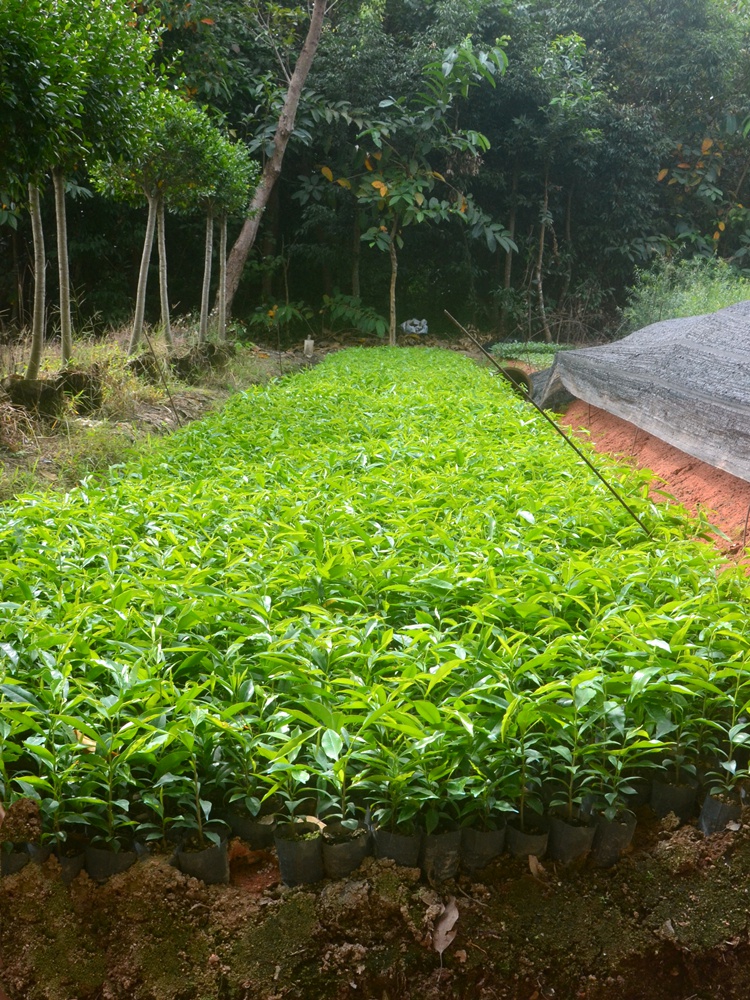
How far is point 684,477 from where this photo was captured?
441 centimetres

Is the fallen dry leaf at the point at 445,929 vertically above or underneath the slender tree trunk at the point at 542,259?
underneath

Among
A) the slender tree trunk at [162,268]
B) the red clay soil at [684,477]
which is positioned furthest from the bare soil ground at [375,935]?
the slender tree trunk at [162,268]

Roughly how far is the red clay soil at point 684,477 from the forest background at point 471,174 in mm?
9300

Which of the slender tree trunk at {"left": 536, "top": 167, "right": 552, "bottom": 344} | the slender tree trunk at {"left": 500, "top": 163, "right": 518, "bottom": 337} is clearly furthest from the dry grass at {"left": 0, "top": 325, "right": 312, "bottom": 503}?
the slender tree trunk at {"left": 500, "top": 163, "right": 518, "bottom": 337}

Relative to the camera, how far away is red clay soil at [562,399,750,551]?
3637mm

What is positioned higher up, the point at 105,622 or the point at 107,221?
the point at 107,221

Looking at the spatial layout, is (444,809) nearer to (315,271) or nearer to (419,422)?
(419,422)

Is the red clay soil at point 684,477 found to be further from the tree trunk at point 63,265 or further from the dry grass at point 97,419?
the tree trunk at point 63,265

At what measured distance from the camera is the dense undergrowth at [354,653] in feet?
5.23

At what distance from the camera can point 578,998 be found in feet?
4.82

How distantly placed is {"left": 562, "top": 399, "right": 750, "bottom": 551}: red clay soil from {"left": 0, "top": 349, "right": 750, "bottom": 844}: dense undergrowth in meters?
0.34

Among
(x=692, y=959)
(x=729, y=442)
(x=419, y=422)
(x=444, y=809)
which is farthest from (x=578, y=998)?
(x=419, y=422)

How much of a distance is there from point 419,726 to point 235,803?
0.40m

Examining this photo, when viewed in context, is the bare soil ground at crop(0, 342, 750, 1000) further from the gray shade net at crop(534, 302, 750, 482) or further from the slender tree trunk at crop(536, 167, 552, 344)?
the slender tree trunk at crop(536, 167, 552, 344)
